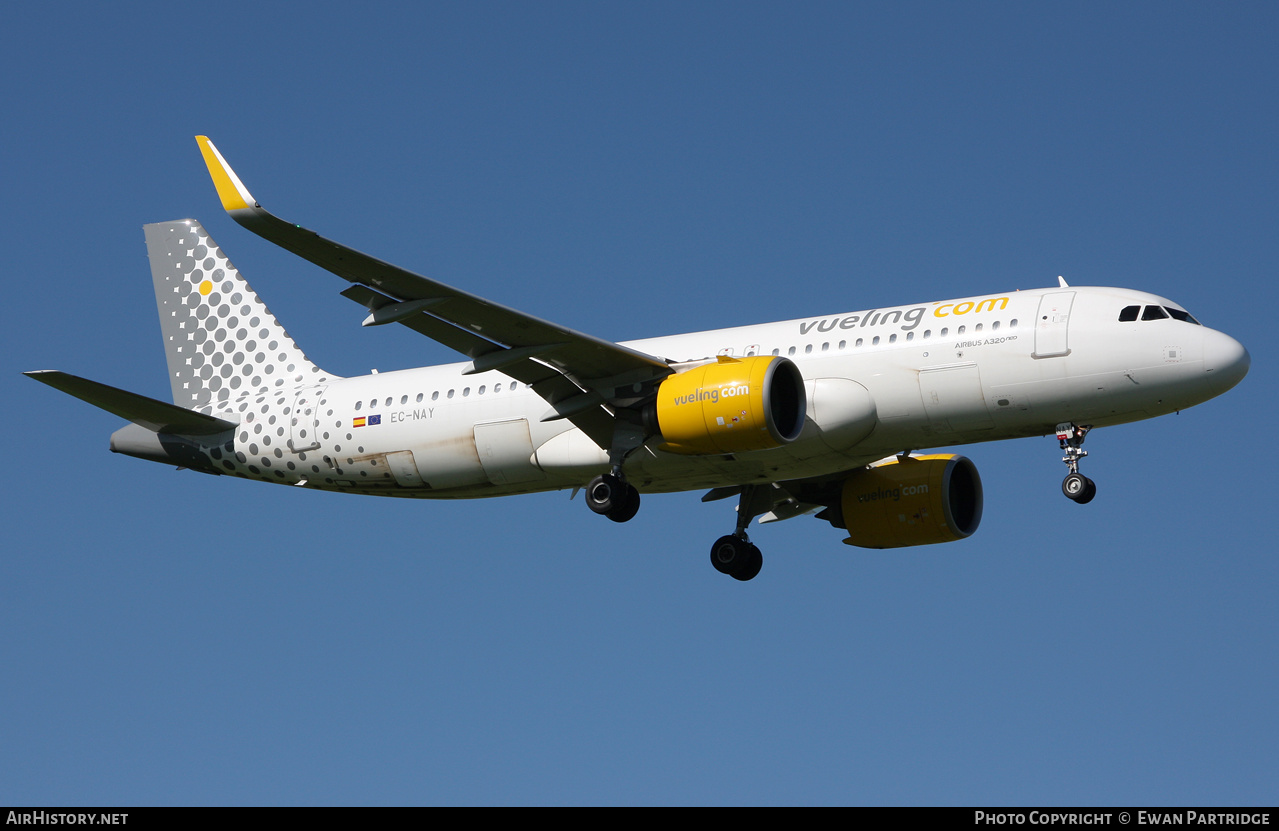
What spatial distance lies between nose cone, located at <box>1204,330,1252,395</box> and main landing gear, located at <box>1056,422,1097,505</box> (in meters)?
2.46

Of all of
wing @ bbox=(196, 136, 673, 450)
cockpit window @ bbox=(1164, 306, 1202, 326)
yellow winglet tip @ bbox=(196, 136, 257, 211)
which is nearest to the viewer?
yellow winglet tip @ bbox=(196, 136, 257, 211)

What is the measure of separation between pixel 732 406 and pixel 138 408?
13789 millimetres

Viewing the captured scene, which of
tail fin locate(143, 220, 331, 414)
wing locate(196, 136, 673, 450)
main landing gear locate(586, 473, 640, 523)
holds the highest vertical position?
tail fin locate(143, 220, 331, 414)

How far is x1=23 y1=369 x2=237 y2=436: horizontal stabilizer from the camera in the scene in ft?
93.3

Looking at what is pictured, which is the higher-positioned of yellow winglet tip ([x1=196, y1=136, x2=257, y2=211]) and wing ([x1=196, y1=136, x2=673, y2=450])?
yellow winglet tip ([x1=196, y1=136, x2=257, y2=211])

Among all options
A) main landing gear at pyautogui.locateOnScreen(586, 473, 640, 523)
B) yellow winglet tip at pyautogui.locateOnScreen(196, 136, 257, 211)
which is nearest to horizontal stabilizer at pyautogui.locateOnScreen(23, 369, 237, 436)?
yellow winglet tip at pyautogui.locateOnScreen(196, 136, 257, 211)

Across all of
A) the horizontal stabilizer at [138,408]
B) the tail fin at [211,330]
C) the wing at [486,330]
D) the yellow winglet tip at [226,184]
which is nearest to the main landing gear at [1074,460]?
the wing at [486,330]

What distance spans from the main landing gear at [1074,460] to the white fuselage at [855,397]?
248mm

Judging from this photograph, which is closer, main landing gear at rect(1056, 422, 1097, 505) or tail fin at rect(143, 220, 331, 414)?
main landing gear at rect(1056, 422, 1097, 505)

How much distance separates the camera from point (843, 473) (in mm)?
33656

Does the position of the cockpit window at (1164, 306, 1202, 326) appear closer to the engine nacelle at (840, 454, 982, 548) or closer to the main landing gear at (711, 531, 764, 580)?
the engine nacelle at (840, 454, 982, 548)

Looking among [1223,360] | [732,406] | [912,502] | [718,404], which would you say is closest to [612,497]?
[718,404]
